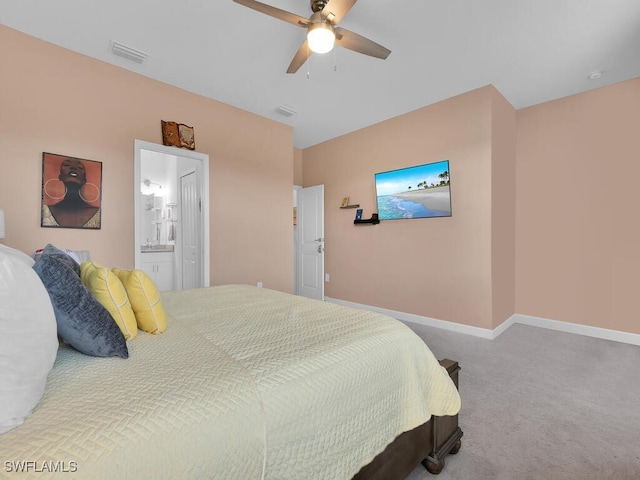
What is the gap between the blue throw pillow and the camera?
932 mm

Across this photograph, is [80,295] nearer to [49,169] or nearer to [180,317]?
[180,317]

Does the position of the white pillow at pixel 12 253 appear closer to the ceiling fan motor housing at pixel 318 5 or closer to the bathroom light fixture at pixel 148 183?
the ceiling fan motor housing at pixel 318 5

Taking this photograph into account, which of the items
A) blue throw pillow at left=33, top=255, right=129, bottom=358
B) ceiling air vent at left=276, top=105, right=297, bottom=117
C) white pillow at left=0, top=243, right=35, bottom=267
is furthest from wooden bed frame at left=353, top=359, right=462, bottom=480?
ceiling air vent at left=276, top=105, right=297, bottom=117

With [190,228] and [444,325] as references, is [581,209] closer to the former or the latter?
[444,325]

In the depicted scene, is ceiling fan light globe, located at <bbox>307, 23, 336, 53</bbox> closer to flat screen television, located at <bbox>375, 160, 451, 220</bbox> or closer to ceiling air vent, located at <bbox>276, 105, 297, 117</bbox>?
ceiling air vent, located at <bbox>276, 105, 297, 117</bbox>

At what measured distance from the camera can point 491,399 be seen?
6.69 feet

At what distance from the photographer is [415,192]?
12.8ft

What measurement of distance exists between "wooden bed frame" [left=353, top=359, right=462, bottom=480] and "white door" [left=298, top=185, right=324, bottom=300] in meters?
3.60

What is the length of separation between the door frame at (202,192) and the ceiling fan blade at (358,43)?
2118 mm

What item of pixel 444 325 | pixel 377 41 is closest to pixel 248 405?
pixel 377 41

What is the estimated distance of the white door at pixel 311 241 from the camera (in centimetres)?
512

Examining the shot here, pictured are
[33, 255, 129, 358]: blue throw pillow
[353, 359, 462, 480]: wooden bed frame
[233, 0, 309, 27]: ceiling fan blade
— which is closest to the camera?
[33, 255, 129, 358]: blue throw pillow

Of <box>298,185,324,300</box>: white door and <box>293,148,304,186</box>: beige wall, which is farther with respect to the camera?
<box>293,148,304,186</box>: beige wall

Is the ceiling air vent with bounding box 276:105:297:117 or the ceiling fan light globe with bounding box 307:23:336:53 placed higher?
the ceiling air vent with bounding box 276:105:297:117
